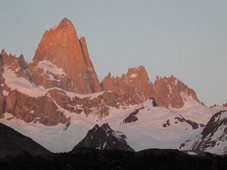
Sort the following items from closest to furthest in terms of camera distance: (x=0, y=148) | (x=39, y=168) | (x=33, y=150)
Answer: (x=39, y=168), (x=0, y=148), (x=33, y=150)

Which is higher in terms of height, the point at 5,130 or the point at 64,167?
the point at 5,130

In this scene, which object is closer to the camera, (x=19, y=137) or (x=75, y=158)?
(x=75, y=158)

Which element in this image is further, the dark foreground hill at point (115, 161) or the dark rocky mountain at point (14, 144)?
the dark rocky mountain at point (14, 144)

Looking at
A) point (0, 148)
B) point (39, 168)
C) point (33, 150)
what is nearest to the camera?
point (39, 168)

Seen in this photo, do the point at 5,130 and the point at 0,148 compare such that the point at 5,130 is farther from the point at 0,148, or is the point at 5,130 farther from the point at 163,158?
the point at 163,158

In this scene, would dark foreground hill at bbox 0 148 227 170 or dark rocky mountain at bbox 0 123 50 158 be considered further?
dark rocky mountain at bbox 0 123 50 158

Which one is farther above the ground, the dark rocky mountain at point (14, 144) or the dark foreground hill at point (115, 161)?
the dark rocky mountain at point (14, 144)

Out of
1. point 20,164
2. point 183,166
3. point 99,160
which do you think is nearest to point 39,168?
point 20,164

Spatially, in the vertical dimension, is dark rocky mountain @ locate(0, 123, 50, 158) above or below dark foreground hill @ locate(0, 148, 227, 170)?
above
